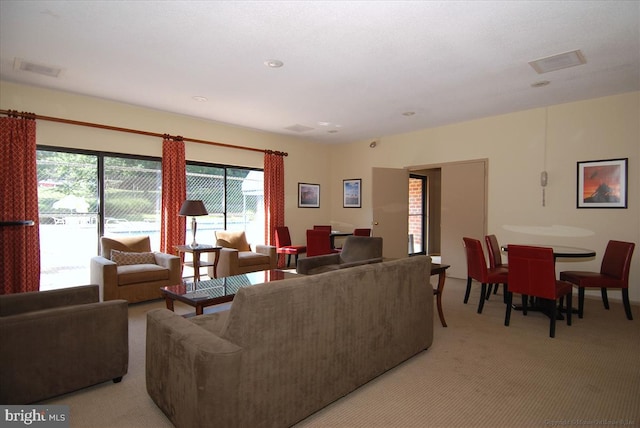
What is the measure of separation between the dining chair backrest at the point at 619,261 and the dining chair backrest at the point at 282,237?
4.98 m

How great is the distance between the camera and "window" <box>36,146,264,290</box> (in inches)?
186

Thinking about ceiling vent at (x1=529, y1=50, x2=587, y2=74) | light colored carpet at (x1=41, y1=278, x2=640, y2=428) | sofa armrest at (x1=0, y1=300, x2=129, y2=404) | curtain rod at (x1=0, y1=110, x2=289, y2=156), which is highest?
ceiling vent at (x1=529, y1=50, x2=587, y2=74)

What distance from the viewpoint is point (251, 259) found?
18.7 feet

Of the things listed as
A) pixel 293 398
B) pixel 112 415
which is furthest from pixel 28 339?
pixel 293 398

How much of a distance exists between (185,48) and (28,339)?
2661 mm

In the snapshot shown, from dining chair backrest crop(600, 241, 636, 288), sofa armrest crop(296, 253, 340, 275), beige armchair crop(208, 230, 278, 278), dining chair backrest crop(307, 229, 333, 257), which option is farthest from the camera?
dining chair backrest crop(307, 229, 333, 257)

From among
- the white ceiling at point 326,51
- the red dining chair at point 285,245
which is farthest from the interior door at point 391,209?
the white ceiling at point 326,51

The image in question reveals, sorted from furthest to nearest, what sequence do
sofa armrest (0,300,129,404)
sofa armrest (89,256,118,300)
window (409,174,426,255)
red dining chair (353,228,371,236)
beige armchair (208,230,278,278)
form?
window (409,174,426,255), red dining chair (353,228,371,236), beige armchair (208,230,278,278), sofa armrest (89,256,118,300), sofa armrest (0,300,129,404)

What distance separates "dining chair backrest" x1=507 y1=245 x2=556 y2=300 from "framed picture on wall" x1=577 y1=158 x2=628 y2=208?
84.5 inches

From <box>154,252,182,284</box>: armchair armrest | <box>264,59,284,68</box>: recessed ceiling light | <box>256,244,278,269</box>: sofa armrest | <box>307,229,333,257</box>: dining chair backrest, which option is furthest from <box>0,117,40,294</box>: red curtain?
<box>307,229,333,257</box>: dining chair backrest

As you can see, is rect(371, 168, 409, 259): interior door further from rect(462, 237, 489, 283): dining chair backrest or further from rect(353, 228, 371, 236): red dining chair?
rect(462, 237, 489, 283): dining chair backrest

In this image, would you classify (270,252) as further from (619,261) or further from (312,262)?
(619,261)

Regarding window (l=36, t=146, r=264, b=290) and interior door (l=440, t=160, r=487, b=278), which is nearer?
window (l=36, t=146, r=264, b=290)

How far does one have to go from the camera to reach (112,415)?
6.94 ft
